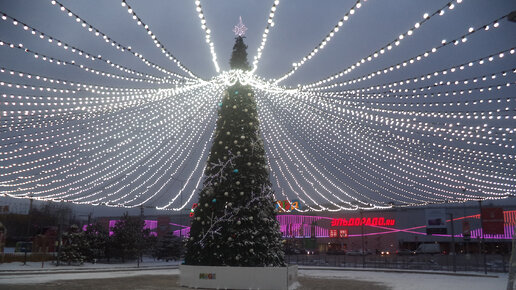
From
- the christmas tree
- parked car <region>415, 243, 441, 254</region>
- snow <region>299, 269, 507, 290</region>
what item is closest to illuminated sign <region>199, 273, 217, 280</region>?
the christmas tree

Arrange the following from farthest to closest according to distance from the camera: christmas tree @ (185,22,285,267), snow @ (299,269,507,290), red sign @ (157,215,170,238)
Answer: red sign @ (157,215,170,238), snow @ (299,269,507,290), christmas tree @ (185,22,285,267)

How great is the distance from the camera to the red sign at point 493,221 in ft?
87.5

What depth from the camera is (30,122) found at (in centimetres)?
1405

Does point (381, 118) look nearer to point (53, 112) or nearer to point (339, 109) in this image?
point (339, 109)

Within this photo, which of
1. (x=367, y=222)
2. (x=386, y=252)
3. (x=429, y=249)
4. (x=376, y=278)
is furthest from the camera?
(x=367, y=222)

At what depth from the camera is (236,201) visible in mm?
14547

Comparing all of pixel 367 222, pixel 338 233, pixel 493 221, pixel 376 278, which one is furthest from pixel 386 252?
pixel 376 278

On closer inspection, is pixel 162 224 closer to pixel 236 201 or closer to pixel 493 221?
pixel 493 221

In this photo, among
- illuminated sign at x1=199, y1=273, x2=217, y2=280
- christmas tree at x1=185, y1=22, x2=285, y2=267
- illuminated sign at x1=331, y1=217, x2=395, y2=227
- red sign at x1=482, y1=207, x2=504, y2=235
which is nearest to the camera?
illuminated sign at x1=199, y1=273, x2=217, y2=280

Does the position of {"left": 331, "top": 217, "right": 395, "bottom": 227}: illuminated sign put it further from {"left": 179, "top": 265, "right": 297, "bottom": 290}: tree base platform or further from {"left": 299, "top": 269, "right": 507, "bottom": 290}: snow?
{"left": 179, "top": 265, "right": 297, "bottom": 290}: tree base platform

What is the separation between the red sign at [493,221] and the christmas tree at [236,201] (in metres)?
19.6

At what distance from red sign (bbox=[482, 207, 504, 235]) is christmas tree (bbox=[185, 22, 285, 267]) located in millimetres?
19565

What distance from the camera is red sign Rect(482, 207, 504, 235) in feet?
87.5

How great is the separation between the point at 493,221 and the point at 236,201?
22.0 meters
